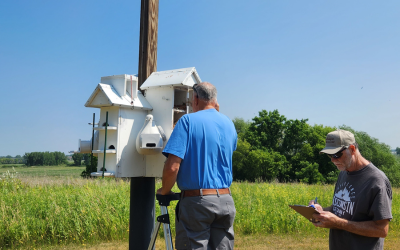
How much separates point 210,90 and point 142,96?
130 centimetres

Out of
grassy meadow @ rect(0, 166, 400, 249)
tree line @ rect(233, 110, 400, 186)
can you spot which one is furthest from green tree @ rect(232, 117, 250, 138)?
grassy meadow @ rect(0, 166, 400, 249)

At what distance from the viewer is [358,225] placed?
221 centimetres

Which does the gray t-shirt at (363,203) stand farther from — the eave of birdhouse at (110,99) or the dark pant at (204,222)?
the eave of birdhouse at (110,99)

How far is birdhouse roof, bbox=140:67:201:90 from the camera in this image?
3.68 meters

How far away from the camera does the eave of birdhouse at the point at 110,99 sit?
3553mm

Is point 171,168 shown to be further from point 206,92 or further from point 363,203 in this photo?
point 363,203

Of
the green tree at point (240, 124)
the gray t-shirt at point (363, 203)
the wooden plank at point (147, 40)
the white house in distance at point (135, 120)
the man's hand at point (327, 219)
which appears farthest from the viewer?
the green tree at point (240, 124)

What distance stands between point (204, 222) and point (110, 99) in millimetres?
1747

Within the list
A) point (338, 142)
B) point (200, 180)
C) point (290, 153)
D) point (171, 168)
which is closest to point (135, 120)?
point (171, 168)

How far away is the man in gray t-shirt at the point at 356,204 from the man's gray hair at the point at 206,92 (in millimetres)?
1015

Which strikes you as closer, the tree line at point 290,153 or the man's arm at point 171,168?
the man's arm at point 171,168

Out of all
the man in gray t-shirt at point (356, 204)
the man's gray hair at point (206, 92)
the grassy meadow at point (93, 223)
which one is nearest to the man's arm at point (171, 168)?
the man's gray hair at point (206, 92)

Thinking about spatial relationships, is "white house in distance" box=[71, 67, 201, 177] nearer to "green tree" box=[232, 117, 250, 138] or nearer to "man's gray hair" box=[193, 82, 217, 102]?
"man's gray hair" box=[193, 82, 217, 102]

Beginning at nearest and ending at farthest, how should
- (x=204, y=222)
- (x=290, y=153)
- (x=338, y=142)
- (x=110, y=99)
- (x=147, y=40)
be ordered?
1. (x=338, y=142)
2. (x=204, y=222)
3. (x=110, y=99)
4. (x=147, y=40)
5. (x=290, y=153)
